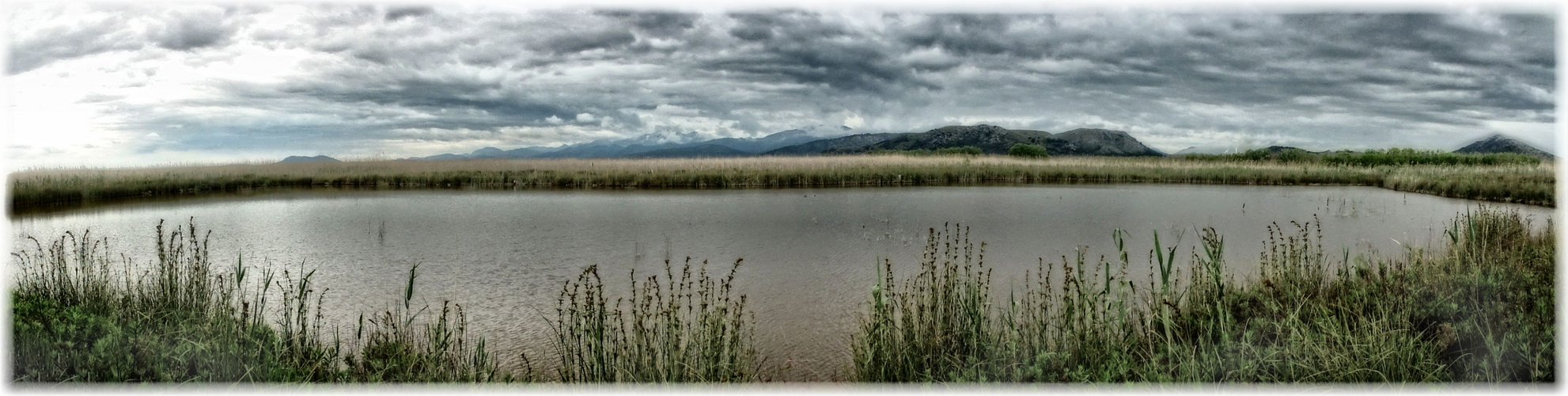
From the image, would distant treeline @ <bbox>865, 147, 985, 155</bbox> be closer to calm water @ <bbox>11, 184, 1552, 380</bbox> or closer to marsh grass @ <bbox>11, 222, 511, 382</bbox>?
calm water @ <bbox>11, 184, 1552, 380</bbox>

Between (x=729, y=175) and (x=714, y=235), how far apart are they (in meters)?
13.3

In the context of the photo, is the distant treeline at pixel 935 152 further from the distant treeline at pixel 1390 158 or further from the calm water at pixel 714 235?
the calm water at pixel 714 235

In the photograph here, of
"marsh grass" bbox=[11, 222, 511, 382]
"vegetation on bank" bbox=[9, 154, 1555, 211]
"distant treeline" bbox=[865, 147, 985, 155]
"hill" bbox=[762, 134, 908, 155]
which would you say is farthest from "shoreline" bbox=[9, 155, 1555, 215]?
"hill" bbox=[762, 134, 908, 155]

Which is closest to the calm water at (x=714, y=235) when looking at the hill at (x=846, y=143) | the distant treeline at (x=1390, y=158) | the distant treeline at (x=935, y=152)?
the distant treeline at (x=1390, y=158)

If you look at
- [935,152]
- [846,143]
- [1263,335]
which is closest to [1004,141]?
[846,143]

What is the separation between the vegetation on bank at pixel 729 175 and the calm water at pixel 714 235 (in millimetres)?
2943

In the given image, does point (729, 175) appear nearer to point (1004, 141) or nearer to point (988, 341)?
point (988, 341)

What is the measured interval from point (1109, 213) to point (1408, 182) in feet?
47.6

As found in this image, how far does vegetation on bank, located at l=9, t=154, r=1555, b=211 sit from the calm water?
9.66ft

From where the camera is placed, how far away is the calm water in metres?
5.89

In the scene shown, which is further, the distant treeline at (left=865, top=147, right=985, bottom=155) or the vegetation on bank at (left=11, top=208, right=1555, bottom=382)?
the distant treeline at (left=865, top=147, right=985, bottom=155)

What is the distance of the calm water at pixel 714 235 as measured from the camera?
5.89 metres

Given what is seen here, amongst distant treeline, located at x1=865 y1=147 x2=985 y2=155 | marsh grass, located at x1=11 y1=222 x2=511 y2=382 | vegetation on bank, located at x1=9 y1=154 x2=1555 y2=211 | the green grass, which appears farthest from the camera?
distant treeline, located at x1=865 y1=147 x2=985 y2=155

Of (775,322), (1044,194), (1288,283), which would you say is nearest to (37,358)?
(775,322)
